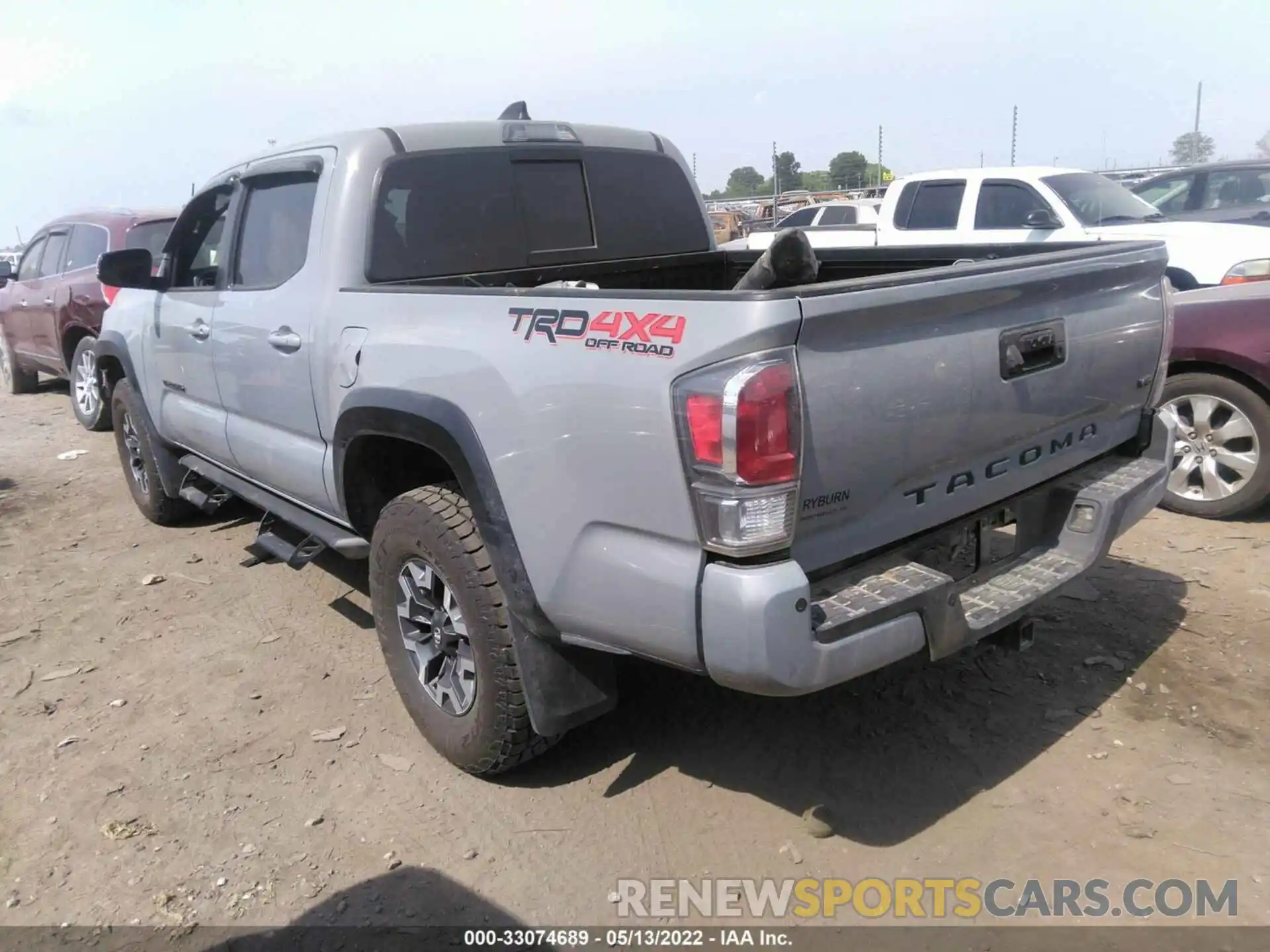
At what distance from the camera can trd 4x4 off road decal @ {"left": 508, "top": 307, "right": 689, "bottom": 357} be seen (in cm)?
225

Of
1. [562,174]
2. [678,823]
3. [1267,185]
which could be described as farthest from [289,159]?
[1267,185]

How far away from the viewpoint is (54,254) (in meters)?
9.51

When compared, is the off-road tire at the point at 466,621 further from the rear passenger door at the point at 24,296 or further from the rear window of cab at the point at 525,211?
the rear passenger door at the point at 24,296

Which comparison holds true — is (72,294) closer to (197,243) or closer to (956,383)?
(197,243)

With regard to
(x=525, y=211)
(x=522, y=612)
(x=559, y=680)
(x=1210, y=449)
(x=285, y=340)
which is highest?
(x=525, y=211)

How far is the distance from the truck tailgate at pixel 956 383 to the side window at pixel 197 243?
3536 millimetres

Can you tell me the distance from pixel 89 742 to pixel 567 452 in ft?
7.95

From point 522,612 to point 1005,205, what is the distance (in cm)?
774

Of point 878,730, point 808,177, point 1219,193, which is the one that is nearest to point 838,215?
point 1219,193

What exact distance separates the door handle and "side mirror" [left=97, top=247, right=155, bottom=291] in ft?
4.62

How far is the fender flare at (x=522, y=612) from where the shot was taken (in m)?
2.72

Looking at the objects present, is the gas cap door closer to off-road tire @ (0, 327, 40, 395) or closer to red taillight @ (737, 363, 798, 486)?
red taillight @ (737, 363, 798, 486)

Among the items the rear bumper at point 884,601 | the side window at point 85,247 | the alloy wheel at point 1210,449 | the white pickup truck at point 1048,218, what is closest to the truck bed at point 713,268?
the rear bumper at point 884,601

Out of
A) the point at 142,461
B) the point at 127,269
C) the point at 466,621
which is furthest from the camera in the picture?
the point at 142,461
